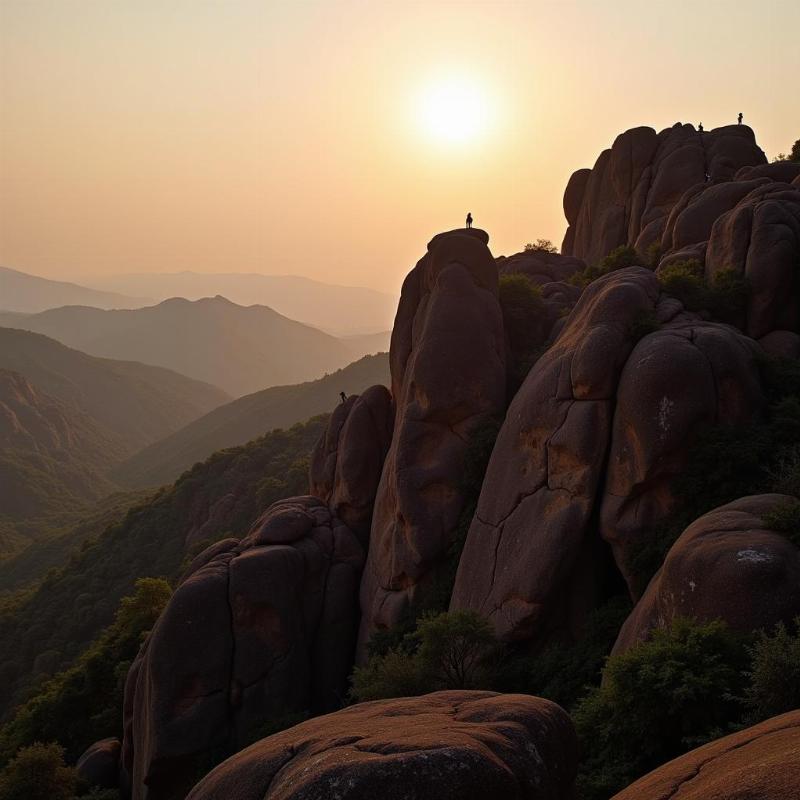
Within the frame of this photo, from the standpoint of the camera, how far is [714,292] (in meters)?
27.7

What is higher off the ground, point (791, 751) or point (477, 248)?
point (477, 248)

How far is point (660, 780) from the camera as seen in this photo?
32.5 ft

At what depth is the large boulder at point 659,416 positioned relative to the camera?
71.3 feet

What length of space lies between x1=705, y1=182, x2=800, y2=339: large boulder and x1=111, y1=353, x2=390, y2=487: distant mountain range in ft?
436

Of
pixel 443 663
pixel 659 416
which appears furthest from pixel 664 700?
pixel 443 663

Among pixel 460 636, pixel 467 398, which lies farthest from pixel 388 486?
pixel 460 636

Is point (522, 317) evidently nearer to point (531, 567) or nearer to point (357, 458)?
point (357, 458)

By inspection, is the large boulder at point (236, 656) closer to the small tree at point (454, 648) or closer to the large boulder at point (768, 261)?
the small tree at point (454, 648)

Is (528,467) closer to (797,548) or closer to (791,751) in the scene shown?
(797,548)

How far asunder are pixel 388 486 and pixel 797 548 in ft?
65.5

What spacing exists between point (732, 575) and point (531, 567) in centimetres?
880

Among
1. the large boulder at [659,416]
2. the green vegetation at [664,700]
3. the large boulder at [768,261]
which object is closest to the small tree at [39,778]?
the green vegetation at [664,700]

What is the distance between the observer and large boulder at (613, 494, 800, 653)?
48.8 feet

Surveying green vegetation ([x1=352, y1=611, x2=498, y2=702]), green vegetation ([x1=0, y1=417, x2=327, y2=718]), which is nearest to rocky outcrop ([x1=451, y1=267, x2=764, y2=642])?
green vegetation ([x1=352, y1=611, x2=498, y2=702])
